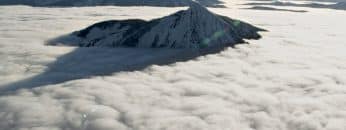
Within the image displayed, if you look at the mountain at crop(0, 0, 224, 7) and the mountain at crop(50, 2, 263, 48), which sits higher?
the mountain at crop(50, 2, 263, 48)

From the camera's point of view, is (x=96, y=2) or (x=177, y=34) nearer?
(x=177, y=34)

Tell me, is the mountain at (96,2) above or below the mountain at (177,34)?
below

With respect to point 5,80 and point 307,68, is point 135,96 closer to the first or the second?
point 5,80

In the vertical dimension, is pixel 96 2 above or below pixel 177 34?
below

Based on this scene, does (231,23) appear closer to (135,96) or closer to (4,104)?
(135,96)

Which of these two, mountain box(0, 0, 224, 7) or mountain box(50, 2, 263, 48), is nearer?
mountain box(50, 2, 263, 48)

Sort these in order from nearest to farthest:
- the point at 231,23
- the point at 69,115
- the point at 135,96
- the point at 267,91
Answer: the point at 69,115, the point at 135,96, the point at 267,91, the point at 231,23

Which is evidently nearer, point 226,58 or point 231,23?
point 226,58

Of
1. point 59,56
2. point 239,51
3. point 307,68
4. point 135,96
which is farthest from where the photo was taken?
point 239,51

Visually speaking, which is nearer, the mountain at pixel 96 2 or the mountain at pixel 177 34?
the mountain at pixel 177 34

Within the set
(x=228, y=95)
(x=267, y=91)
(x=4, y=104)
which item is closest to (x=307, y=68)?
(x=267, y=91)
